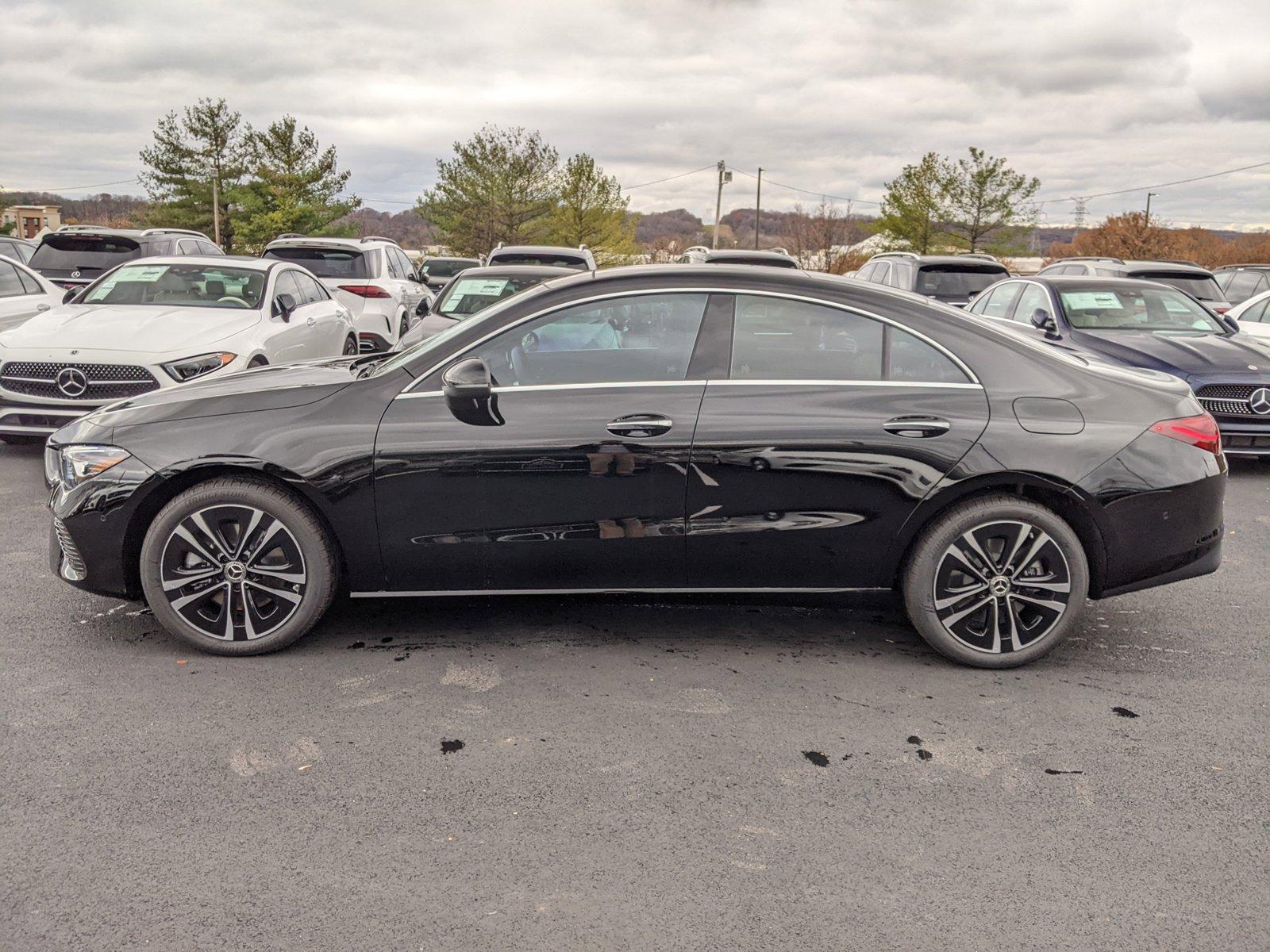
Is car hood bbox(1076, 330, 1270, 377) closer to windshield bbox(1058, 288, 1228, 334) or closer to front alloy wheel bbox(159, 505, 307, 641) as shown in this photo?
windshield bbox(1058, 288, 1228, 334)

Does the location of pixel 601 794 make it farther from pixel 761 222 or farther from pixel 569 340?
pixel 761 222

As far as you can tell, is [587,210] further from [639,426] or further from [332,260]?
[639,426]

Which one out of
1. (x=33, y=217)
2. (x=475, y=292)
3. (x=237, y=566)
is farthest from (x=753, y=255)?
(x=33, y=217)

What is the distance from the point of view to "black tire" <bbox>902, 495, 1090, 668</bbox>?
4.25m

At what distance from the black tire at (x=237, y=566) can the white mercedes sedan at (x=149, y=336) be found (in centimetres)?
262

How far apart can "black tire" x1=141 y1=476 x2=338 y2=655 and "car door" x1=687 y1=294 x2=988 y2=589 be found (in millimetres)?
1551

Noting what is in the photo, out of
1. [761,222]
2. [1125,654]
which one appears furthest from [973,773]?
[761,222]

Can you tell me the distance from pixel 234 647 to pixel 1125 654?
3793 millimetres

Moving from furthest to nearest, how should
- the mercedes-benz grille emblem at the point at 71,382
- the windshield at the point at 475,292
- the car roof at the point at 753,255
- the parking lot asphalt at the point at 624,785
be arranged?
the car roof at the point at 753,255 < the windshield at the point at 475,292 < the mercedes-benz grille emblem at the point at 71,382 < the parking lot asphalt at the point at 624,785

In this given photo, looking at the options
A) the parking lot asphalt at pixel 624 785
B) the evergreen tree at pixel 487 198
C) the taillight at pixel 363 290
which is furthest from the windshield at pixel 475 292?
the evergreen tree at pixel 487 198

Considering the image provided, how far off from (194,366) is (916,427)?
5.77 meters

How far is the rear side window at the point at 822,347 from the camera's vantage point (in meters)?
4.27

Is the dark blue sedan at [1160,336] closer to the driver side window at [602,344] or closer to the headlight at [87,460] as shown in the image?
the driver side window at [602,344]

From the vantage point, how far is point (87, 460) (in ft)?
14.0
